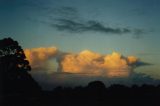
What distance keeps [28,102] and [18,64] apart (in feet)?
44.0

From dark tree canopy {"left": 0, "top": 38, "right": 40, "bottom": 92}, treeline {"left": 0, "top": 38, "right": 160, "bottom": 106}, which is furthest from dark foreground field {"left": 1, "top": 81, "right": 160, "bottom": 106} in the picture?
dark tree canopy {"left": 0, "top": 38, "right": 40, "bottom": 92}

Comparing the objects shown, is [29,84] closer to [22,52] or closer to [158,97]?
[22,52]

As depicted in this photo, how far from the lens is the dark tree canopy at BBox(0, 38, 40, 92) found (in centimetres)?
4897

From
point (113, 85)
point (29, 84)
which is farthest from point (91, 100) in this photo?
point (29, 84)

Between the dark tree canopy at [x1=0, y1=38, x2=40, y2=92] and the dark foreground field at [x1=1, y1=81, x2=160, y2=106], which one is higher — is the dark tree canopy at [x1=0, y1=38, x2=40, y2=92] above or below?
above

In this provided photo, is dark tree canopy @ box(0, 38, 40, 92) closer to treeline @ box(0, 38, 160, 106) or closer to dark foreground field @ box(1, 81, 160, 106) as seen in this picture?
treeline @ box(0, 38, 160, 106)

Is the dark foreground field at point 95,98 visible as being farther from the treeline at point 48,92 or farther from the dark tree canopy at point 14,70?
the dark tree canopy at point 14,70

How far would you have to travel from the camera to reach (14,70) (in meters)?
50.3

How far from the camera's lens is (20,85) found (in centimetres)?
4941

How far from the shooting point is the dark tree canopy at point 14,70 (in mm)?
48969

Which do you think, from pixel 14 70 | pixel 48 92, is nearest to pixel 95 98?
pixel 48 92

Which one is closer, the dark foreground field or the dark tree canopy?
the dark foreground field

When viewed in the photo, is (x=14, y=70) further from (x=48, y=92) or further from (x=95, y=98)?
(x=95, y=98)

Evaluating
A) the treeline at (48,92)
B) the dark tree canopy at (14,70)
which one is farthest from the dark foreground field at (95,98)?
the dark tree canopy at (14,70)
